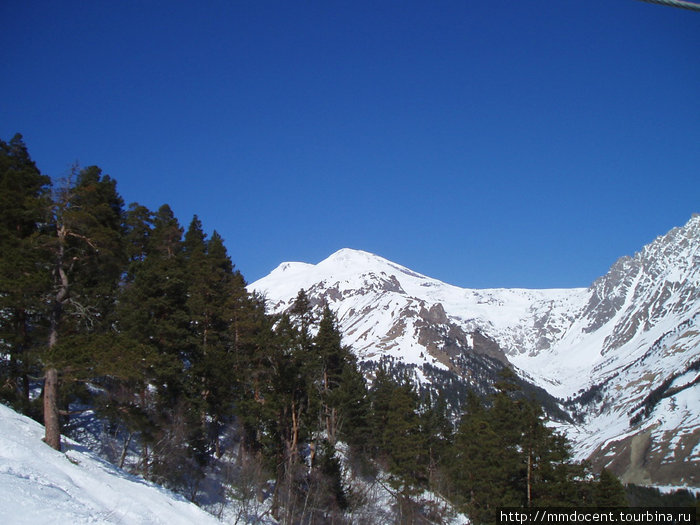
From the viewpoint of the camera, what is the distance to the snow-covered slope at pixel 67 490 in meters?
11.7

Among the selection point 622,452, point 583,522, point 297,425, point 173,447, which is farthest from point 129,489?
point 622,452

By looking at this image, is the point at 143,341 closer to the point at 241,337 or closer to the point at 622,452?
the point at 241,337

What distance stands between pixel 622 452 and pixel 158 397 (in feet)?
727

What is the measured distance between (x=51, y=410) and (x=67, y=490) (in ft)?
11.6

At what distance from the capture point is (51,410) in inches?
632

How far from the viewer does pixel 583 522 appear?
31109 mm

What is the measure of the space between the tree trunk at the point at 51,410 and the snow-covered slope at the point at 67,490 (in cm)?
39

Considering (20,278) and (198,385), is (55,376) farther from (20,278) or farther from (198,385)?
(198,385)

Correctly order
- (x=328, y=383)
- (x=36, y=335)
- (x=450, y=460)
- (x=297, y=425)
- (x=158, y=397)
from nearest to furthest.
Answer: (x=36, y=335) < (x=158, y=397) < (x=297, y=425) < (x=328, y=383) < (x=450, y=460)

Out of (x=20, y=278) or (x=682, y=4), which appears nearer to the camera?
(x=682, y=4)

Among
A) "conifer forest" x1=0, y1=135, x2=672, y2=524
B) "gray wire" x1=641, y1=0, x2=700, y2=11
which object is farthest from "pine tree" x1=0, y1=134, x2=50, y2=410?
"gray wire" x1=641, y1=0, x2=700, y2=11

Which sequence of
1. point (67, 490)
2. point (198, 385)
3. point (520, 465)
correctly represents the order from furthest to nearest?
point (520, 465) → point (198, 385) → point (67, 490)

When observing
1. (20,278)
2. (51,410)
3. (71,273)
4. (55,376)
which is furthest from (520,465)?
(20,278)

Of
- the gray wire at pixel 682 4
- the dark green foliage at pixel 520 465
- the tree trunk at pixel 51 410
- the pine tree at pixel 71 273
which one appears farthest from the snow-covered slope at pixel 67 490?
the dark green foliage at pixel 520 465
